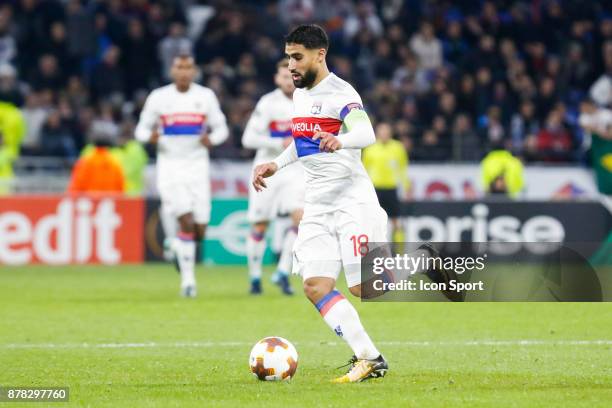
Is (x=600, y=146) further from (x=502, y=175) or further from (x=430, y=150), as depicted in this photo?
(x=430, y=150)

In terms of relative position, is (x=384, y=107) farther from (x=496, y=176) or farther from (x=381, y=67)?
(x=496, y=176)

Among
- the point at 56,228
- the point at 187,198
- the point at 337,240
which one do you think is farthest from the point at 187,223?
the point at 337,240

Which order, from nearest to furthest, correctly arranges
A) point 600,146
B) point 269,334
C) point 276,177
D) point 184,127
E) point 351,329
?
point 351,329, point 269,334, point 184,127, point 276,177, point 600,146

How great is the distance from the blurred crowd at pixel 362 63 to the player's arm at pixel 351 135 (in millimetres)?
→ 13041

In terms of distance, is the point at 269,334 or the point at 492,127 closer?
the point at 269,334

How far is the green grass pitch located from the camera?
7.50 meters

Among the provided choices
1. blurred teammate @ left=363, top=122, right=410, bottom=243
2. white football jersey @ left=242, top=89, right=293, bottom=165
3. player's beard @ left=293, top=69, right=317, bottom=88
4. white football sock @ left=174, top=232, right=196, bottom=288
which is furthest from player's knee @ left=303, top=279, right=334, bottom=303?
blurred teammate @ left=363, top=122, right=410, bottom=243

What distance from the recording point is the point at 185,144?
14.5 meters

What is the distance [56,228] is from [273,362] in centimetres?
1135

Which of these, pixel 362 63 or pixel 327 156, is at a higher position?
pixel 362 63

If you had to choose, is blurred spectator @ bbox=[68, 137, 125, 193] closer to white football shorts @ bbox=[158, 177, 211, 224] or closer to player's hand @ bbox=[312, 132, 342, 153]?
white football shorts @ bbox=[158, 177, 211, 224]

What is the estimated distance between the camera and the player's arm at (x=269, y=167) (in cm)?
816

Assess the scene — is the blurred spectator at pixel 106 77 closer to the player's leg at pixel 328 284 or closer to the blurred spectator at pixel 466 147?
the blurred spectator at pixel 466 147

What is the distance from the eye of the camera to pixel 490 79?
2444cm
